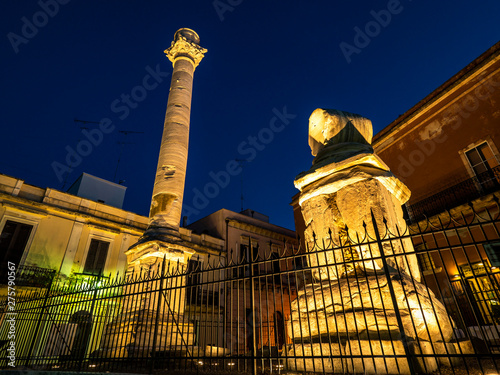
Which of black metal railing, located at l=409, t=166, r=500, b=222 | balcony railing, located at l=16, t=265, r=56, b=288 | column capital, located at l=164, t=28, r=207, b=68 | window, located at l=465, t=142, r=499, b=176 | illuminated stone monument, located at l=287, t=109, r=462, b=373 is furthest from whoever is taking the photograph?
column capital, located at l=164, t=28, r=207, b=68

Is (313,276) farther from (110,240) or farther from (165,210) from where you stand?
(110,240)

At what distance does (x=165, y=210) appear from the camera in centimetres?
848

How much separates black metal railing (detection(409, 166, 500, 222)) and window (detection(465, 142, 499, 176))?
32 centimetres

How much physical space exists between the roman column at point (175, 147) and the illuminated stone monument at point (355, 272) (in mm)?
4875

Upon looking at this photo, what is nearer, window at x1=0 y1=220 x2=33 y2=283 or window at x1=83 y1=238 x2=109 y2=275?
window at x1=0 y1=220 x2=33 y2=283

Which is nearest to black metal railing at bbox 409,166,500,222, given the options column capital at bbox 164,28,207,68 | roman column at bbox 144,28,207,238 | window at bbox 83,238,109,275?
roman column at bbox 144,28,207,238

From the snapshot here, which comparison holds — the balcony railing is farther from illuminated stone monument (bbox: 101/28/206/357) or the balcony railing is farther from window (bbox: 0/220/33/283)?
illuminated stone monument (bbox: 101/28/206/357)

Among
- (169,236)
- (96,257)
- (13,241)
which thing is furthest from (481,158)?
(13,241)

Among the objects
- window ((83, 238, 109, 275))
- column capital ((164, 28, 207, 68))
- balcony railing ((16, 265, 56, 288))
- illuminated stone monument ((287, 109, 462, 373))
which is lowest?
illuminated stone monument ((287, 109, 462, 373))

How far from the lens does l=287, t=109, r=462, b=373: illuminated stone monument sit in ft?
9.07

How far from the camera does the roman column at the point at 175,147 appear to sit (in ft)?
27.5

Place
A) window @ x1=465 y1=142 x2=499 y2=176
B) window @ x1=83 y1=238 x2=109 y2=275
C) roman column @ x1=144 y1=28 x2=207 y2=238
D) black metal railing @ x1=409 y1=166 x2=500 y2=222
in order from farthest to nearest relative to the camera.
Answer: window @ x1=83 y1=238 x2=109 y2=275
window @ x1=465 y1=142 x2=499 y2=176
black metal railing @ x1=409 y1=166 x2=500 y2=222
roman column @ x1=144 y1=28 x2=207 y2=238

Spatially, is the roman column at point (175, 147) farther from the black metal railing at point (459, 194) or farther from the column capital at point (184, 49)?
the black metal railing at point (459, 194)

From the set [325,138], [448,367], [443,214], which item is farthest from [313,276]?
[443,214]
